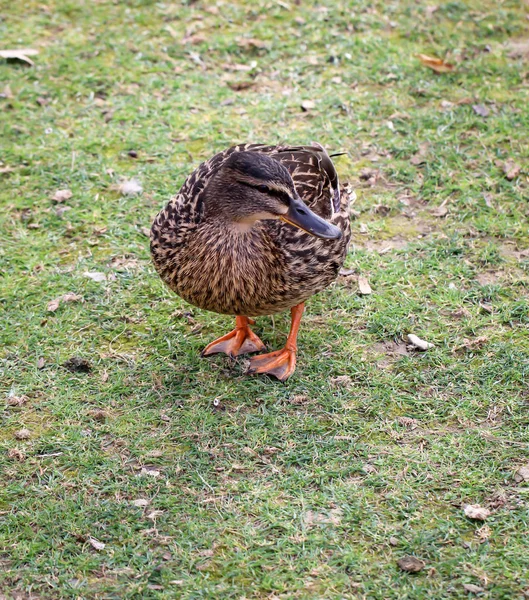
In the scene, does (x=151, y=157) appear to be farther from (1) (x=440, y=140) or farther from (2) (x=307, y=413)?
(2) (x=307, y=413)

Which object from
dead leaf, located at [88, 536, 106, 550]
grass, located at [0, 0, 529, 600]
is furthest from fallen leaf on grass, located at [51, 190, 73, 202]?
dead leaf, located at [88, 536, 106, 550]

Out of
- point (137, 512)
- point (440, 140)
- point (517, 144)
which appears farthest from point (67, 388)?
point (517, 144)

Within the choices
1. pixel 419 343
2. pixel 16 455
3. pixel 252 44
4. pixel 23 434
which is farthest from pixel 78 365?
pixel 252 44

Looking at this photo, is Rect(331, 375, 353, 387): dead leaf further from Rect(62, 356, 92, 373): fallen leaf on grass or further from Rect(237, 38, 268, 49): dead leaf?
Rect(237, 38, 268, 49): dead leaf

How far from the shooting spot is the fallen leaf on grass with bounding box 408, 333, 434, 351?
4.11 meters

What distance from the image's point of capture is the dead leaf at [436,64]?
20.1 ft

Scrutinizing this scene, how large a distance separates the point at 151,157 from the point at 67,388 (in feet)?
6.86

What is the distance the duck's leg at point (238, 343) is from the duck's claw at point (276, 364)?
0.28ft

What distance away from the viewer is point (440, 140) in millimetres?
5484

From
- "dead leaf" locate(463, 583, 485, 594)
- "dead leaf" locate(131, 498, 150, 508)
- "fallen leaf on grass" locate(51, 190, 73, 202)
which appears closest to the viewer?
"dead leaf" locate(463, 583, 485, 594)

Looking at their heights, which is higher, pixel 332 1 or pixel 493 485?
pixel 332 1

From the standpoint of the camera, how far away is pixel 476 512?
325 cm

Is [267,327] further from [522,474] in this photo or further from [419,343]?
[522,474]

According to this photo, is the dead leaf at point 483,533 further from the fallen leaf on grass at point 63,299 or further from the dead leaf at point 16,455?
the fallen leaf on grass at point 63,299
